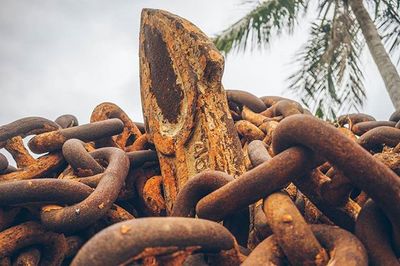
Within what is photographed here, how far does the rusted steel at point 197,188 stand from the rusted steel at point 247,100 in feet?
4.59

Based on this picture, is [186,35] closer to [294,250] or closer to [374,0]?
[294,250]

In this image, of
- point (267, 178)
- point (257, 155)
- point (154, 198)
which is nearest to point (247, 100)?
point (154, 198)

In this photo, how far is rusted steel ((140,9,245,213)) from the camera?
1.48 m

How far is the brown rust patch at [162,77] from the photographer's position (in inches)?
63.7

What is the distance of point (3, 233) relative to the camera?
1.20 m

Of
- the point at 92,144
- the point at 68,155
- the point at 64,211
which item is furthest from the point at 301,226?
the point at 92,144

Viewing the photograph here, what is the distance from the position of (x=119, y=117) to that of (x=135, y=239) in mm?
1588

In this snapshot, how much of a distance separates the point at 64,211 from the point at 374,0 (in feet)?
27.1

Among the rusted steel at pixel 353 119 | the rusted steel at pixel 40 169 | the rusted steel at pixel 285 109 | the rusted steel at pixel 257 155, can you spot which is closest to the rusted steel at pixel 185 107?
the rusted steel at pixel 257 155

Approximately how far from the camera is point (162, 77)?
168 cm

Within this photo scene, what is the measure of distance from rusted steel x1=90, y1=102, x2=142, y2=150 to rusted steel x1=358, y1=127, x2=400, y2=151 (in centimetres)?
119

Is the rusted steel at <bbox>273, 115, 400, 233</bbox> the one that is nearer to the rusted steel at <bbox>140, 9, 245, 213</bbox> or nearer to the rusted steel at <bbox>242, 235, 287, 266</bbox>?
the rusted steel at <bbox>242, 235, 287, 266</bbox>

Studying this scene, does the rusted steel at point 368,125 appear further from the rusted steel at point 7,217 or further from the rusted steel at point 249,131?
the rusted steel at point 7,217

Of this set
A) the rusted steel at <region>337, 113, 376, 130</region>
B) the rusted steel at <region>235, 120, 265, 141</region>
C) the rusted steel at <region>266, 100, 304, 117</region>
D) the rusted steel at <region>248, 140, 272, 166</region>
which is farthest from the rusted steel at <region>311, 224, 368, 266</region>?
the rusted steel at <region>337, 113, 376, 130</region>
